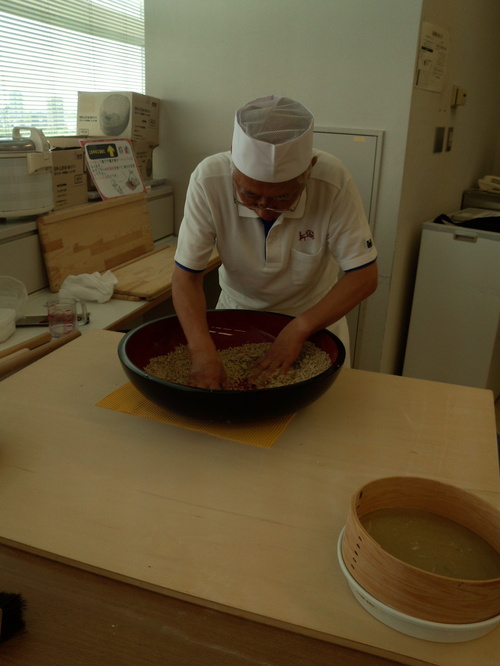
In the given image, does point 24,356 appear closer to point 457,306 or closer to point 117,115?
point 117,115

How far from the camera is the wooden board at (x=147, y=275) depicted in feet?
6.93

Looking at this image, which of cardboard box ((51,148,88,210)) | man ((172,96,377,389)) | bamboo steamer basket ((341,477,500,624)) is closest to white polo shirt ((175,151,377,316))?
man ((172,96,377,389))

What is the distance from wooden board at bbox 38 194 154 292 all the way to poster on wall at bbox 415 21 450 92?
1.37 m

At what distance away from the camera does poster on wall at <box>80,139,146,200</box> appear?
2.41m

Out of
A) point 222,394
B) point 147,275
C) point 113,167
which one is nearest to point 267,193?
point 222,394

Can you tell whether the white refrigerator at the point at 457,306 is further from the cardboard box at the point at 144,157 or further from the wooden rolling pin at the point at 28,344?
the wooden rolling pin at the point at 28,344

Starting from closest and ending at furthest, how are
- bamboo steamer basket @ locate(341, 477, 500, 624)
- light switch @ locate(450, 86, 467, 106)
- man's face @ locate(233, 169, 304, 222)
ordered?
bamboo steamer basket @ locate(341, 477, 500, 624) → man's face @ locate(233, 169, 304, 222) → light switch @ locate(450, 86, 467, 106)

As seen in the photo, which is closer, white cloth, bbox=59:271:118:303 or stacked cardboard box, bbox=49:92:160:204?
white cloth, bbox=59:271:118:303

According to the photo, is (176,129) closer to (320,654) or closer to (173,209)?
(173,209)

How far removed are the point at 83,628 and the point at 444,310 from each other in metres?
2.46

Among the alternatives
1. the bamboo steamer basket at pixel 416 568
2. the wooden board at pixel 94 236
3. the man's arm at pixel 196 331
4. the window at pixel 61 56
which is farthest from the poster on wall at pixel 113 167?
the bamboo steamer basket at pixel 416 568

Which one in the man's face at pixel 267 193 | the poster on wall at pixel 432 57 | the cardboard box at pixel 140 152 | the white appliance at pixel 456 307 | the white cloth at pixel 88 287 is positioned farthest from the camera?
the white appliance at pixel 456 307

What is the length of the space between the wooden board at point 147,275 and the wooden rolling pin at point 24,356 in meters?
0.67

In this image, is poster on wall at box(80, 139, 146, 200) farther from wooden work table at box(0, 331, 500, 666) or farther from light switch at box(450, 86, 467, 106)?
light switch at box(450, 86, 467, 106)
